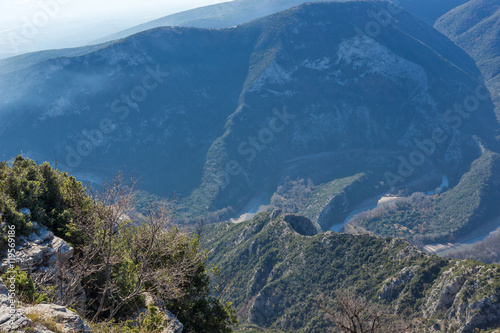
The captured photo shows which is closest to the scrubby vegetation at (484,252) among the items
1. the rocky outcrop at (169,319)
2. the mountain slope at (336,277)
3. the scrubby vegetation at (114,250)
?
the mountain slope at (336,277)

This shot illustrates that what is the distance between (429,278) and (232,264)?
67567 millimetres

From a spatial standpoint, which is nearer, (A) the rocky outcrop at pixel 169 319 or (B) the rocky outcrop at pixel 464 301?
(A) the rocky outcrop at pixel 169 319

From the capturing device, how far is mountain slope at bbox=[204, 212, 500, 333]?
63.0 metres

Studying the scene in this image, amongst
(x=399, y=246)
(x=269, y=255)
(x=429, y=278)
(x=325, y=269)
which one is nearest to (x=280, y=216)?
(x=269, y=255)

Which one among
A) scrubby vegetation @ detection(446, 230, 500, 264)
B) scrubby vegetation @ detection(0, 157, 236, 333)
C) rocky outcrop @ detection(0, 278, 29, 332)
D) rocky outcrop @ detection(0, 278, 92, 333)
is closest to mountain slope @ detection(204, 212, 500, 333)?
scrubby vegetation @ detection(0, 157, 236, 333)

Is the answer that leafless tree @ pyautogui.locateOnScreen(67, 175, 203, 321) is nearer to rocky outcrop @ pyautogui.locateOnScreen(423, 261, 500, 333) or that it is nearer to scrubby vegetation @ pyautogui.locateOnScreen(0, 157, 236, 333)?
scrubby vegetation @ pyautogui.locateOnScreen(0, 157, 236, 333)

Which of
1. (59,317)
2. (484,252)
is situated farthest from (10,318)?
(484,252)

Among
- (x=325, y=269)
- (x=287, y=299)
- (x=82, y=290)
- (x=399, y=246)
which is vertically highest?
(x=82, y=290)

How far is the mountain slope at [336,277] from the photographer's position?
63.0 metres

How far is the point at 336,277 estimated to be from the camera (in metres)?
92.5

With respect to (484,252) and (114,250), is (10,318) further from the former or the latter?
(484,252)

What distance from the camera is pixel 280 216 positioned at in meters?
124

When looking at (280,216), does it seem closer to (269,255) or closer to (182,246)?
(269,255)

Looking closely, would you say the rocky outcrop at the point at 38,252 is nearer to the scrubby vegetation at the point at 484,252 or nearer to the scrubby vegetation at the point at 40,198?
the scrubby vegetation at the point at 40,198
